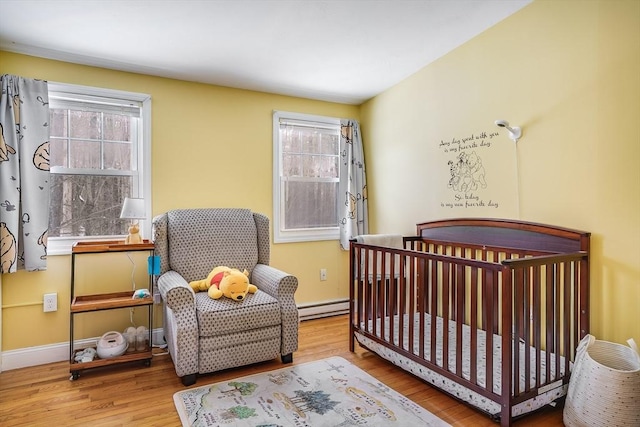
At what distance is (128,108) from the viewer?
9.61 ft

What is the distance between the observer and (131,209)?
2545 millimetres

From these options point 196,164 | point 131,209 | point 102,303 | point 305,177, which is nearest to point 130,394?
point 102,303

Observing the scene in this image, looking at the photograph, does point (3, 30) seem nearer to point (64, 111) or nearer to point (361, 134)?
point (64, 111)

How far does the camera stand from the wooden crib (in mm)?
1706

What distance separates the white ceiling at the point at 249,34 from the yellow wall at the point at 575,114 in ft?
0.78

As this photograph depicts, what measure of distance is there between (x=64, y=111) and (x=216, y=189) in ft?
4.19

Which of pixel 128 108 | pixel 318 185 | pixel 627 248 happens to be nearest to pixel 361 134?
pixel 318 185

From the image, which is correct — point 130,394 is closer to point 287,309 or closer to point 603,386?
point 287,309

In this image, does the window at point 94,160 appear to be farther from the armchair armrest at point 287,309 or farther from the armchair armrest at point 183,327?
the armchair armrest at point 287,309

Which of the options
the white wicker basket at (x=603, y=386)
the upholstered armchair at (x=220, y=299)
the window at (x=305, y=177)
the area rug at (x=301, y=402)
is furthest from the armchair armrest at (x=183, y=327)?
the white wicker basket at (x=603, y=386)

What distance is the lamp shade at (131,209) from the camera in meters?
2.53

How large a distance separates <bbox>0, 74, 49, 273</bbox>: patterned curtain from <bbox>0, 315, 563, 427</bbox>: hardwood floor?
79 cm

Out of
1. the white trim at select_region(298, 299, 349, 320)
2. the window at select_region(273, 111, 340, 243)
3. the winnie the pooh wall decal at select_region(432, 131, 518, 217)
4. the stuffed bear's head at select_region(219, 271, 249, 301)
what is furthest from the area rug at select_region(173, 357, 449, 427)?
the window at select_region(273, 111, 340, 243)

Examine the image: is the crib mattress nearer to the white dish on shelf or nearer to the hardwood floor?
the hardwood floor
